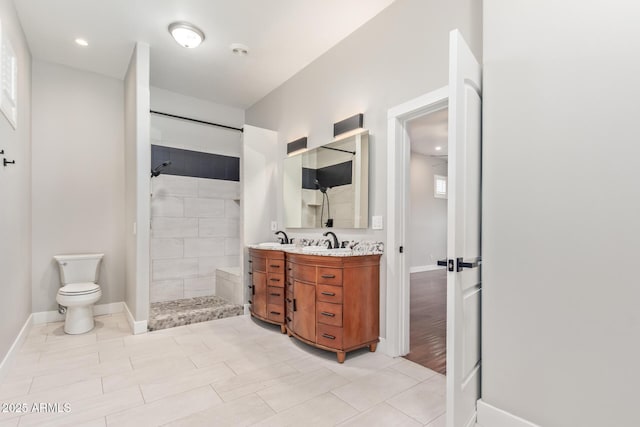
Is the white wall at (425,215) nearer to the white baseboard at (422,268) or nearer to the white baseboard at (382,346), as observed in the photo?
the white baseboard at (422,268)

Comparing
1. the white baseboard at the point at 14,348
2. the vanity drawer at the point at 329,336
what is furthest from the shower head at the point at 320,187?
the white baseboard at the point at 14,348

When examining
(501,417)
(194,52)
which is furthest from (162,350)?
(194,52)

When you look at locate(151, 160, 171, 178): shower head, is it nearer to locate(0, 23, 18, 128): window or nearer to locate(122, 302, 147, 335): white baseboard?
locate(0, 23, 18, 128): window

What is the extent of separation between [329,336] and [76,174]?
3.56 metres

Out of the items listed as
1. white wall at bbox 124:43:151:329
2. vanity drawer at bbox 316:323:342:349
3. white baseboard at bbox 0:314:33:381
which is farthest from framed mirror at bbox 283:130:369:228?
white baseboard at bbox 0:314:33:381

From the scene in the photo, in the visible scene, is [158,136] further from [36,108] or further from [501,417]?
[501,417]

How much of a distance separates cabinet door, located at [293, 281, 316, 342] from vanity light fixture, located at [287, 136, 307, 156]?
1.66 meters

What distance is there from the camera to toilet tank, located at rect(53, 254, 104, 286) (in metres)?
3.39

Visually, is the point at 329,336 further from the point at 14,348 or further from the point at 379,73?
the point at 14,348

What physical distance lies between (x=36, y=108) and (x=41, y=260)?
1.73 metres

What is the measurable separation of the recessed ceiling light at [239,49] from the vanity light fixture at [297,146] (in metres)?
1.09

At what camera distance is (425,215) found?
743 cm

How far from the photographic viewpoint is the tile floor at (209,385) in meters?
1.76

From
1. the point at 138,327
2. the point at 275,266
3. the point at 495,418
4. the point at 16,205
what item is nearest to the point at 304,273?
the point at 275,266
